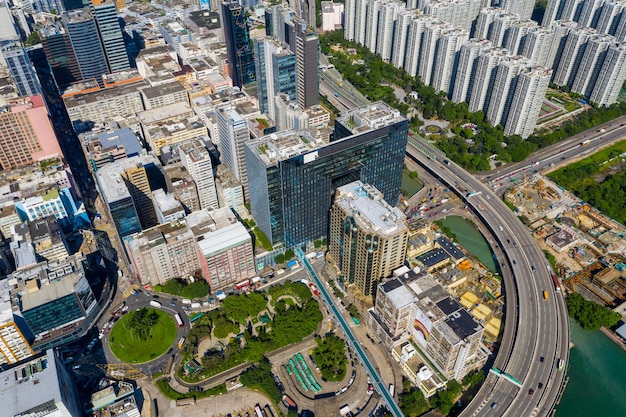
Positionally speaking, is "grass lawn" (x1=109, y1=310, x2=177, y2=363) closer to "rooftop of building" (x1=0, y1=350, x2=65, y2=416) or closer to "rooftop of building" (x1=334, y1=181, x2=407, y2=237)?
"rooftop of building" (x1=0, y1=350, x2=65, y2=416)

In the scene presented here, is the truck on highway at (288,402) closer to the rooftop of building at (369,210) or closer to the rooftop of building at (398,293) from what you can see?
the rooftop of building at (398,293)

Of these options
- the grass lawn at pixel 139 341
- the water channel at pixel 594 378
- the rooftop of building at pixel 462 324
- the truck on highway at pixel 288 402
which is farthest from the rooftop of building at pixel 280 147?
the water channel at pixel 594 378

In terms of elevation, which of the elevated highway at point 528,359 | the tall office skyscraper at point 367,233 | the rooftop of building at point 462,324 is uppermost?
the tall office skyscraper at point 367,233

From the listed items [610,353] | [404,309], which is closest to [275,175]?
[404,309]

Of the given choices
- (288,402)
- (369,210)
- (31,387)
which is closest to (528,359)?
(369,210)

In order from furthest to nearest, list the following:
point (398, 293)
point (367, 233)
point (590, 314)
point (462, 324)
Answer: point (590, 314)
point (367, 233)
point (398, 293)
point (462, 324)

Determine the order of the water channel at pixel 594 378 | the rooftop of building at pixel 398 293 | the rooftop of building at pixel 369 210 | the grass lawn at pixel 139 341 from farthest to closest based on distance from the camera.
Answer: the grass lawn at pixel 139 341
the rooftop of building at pixel 369 210
the rooftop of building at pixel 398 293
the water channel at pixel 594 378

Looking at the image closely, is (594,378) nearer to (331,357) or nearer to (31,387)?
(331,357)

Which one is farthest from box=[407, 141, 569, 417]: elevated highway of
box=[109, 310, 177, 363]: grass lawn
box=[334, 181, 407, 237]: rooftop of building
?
box=[109, 310, 177, 363]: grass lawn
